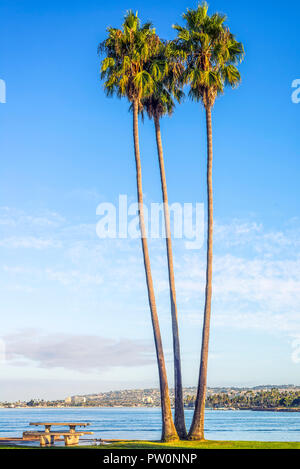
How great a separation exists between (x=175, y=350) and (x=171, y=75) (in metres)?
12.7

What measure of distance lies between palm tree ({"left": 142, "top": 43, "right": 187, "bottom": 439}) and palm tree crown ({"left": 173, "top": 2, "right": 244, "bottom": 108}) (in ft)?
2.33

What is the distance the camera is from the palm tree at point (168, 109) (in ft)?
80.1

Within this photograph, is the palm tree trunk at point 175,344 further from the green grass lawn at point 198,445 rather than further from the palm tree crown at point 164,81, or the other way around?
the palm tree crown at point 164,81

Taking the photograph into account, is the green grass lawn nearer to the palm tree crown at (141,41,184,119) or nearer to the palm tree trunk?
the palm tree trunk

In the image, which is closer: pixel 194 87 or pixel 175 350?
pixel 175 350

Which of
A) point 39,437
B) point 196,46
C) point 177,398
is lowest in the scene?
point 39,437

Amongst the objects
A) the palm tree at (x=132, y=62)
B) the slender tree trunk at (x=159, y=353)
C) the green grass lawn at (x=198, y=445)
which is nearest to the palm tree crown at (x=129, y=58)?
the palm tree at (x=132, y=62)

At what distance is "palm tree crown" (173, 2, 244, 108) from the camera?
26359 mm

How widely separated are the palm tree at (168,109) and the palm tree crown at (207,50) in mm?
711

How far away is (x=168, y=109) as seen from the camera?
27.6 m

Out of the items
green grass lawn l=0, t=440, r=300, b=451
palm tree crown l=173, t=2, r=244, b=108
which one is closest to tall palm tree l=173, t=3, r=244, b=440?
palm tree crown l=173, t=2, r=244, b=108

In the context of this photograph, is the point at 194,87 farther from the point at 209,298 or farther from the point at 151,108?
the point at 209,298

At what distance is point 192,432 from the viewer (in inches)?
942
